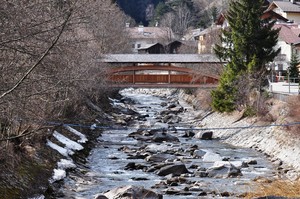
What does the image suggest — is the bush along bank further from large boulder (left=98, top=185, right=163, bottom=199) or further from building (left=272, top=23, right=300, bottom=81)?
building (left=272, top=23, right=300, bottom=81)

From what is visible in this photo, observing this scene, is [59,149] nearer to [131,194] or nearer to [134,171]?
[134,171]

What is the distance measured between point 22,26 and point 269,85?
26.8m

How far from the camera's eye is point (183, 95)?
51188mm

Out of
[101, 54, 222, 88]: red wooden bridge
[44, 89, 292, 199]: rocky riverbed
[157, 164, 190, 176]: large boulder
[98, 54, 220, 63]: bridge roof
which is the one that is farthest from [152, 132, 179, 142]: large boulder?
[98, 54, 220, 63]: bridge roof

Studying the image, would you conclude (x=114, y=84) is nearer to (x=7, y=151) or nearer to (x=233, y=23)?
(x=233, y=23)

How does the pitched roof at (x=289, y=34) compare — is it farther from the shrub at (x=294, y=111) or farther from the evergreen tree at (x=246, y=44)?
the shrub at (x=294, y=111)

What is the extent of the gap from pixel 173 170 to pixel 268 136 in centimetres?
681

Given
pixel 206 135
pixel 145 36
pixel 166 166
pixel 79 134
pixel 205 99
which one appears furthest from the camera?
pixel 145 36

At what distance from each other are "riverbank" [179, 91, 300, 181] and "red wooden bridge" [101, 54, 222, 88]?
3.65 meters

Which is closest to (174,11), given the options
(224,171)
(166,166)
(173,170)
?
(166,166)

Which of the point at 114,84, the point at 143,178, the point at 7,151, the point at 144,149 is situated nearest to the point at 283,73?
the point at 114,84

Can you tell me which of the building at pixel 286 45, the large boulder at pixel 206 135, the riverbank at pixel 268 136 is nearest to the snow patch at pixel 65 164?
the riverbank at pixel 268 136

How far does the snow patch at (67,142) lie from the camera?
66.2 feet

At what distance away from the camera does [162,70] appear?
1479 inches
